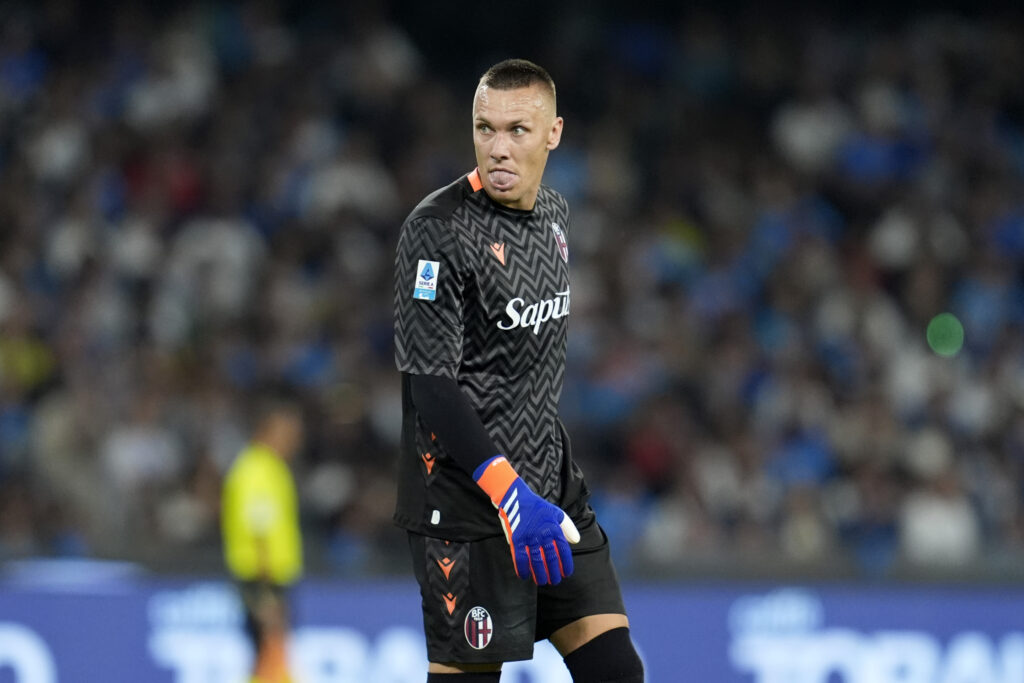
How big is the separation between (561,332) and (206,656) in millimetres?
5061

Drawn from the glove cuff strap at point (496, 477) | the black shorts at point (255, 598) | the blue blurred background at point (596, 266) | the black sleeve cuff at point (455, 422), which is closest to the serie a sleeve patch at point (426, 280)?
the black sleeve cuff at point (455, 422)

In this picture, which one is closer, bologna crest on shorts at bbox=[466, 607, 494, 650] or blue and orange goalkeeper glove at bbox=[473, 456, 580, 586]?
blue and orange goalkeeper glove at bbox=[473, 456, 580, 586]

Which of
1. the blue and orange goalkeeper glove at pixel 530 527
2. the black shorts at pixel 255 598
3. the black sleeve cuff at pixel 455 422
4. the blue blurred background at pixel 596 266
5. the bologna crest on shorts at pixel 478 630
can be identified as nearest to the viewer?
the blue and orange goalkeeper glove at pixel 530 527

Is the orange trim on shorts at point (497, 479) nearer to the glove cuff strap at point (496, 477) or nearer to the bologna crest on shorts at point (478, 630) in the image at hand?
the glove cuff strap at point (496, 477)

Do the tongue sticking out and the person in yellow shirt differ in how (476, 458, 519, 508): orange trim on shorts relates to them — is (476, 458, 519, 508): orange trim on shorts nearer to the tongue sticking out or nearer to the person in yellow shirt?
the tongue sticking out

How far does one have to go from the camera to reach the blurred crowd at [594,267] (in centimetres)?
951

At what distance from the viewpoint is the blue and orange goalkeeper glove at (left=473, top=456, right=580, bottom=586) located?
3537mm

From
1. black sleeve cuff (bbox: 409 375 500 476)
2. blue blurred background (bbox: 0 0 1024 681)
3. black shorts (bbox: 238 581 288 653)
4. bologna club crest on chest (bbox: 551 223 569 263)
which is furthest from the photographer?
A: blue blurred background (bbox: 0 0 1024 681)

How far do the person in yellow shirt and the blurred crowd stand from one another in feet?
1.04

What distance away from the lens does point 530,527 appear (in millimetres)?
3533

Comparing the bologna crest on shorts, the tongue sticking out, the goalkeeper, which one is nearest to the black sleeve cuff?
the goalkeeper

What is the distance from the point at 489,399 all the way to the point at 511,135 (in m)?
0.65

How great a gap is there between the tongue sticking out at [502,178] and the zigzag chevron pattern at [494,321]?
79 mm

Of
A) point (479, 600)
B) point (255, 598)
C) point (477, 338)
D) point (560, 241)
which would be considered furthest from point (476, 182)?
point (255, 598)
